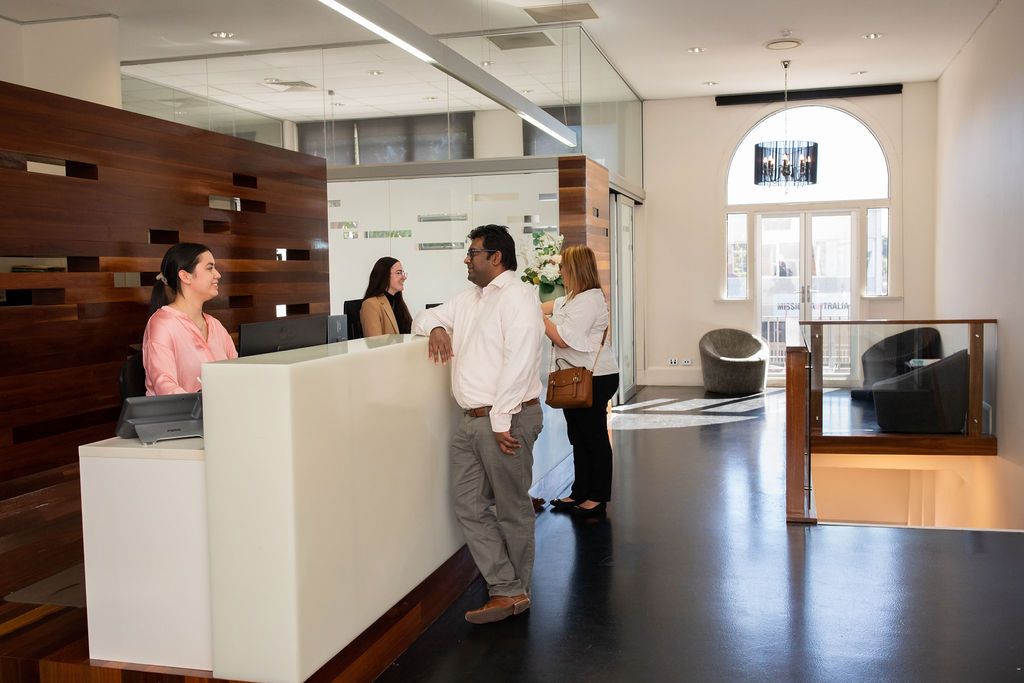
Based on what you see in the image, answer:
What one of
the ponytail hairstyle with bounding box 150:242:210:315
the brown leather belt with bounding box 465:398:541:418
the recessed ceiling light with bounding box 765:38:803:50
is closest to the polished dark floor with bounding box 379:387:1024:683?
the brown leather belt with bounding box 465:398:541:418

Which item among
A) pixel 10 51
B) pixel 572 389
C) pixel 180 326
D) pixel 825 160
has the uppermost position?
pixel 10 51

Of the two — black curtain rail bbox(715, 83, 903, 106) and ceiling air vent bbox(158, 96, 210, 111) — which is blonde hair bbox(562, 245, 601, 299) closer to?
ceiling air vent bbox(158, 96, 210, 111)

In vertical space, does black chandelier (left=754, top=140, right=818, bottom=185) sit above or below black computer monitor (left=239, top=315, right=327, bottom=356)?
above

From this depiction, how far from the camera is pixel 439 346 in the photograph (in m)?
4.08

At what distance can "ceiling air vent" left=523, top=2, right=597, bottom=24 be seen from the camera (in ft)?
27.2

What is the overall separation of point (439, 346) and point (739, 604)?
1.81 metres

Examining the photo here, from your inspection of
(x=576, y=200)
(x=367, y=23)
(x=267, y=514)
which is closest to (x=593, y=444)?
(x=367, y=23)

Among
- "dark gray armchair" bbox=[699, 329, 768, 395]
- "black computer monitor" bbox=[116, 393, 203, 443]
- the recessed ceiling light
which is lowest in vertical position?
"dark gray armchair" bbox=[699, 329, 768, 395]

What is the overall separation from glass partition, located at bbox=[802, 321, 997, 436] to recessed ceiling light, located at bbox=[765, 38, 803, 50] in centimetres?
333

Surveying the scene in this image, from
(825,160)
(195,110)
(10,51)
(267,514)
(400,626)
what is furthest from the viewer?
(825,160)

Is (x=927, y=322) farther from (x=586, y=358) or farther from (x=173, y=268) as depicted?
(x=173, y=268)

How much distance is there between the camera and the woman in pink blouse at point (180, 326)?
3.93m

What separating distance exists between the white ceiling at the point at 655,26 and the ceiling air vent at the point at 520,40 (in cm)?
17

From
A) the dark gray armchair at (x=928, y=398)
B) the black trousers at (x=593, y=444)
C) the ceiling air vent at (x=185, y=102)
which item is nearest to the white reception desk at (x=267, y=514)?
the black trousers at (x=593, y=444)
